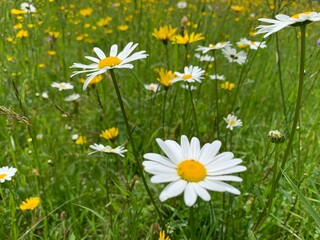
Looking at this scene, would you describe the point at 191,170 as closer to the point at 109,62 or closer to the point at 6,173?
the point at 109,62

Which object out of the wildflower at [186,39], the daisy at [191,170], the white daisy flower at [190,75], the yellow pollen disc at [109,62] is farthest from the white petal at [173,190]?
the wildflower at [186,39]

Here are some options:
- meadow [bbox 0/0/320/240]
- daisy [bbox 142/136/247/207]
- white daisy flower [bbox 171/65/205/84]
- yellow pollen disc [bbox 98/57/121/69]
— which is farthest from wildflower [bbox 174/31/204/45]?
daisy [bbox 142/136/247/207]

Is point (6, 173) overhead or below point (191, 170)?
below

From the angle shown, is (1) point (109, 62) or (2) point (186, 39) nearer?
(1) point (109, 62)

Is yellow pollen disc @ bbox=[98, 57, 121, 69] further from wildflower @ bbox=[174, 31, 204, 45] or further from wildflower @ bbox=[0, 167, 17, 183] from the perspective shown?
wildflower @ bbox=[174, 31, 204, 45]

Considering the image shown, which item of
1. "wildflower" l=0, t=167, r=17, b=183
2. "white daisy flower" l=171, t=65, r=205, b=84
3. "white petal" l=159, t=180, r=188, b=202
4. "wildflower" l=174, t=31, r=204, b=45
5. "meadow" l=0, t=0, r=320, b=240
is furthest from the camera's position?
"wildflower" l=174, t=31, r=204, b=45

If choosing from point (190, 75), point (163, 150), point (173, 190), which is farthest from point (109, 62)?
point (190, 75)

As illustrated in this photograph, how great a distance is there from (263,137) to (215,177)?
4.51 feet

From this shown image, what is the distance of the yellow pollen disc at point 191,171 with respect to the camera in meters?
0.62

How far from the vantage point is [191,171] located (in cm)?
64

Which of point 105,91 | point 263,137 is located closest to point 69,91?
point 105,91

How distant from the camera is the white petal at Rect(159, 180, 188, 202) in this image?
1.86ft

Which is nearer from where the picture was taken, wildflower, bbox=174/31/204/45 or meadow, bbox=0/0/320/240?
meadow, bbox=0/0/320/240

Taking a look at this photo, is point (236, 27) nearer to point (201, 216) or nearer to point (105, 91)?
point (105, 91)
